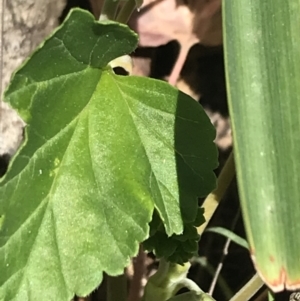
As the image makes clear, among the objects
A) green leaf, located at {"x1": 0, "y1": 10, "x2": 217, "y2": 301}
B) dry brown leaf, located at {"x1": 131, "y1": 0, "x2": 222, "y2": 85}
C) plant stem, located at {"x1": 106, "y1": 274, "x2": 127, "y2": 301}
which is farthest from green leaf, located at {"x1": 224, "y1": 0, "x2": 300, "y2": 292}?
dry brown leaf, located at {"x1": 131, "y1": 0, "x2": 222, "y2": 85}

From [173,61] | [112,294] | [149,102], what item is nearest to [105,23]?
[149,102]

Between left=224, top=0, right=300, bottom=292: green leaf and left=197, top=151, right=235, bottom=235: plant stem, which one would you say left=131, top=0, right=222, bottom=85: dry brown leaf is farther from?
left=224, top=0, right=300, bottom=292: green leaf

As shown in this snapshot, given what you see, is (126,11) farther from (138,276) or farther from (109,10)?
(138,276)

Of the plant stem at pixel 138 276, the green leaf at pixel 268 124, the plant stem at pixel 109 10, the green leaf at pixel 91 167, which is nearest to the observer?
the green leaf at pixel 268 124

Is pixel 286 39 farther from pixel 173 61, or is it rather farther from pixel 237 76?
pixel 173 61

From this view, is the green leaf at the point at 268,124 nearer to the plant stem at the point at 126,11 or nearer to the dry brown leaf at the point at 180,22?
the plant stem at the point at 126,11

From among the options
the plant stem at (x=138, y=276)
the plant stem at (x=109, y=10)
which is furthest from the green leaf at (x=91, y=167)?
the plant stem at (x=138, y=276)
